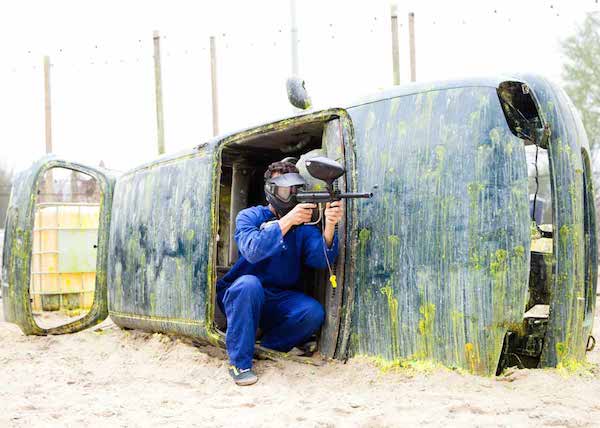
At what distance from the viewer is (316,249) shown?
4.43 m

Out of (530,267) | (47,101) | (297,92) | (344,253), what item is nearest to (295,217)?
(344,253)

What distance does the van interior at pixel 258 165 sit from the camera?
4676 millimetres

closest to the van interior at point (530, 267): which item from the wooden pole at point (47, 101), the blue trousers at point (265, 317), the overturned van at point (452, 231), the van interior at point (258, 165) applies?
the overturned van at point (452, 231)

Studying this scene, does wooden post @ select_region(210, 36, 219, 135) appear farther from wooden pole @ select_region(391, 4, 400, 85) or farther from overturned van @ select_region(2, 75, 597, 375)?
overturned van @ select_region(2, 75, 597, 375)

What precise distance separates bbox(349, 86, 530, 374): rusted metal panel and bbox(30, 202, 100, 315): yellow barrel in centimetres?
604

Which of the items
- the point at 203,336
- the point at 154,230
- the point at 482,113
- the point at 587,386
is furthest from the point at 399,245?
the point at 154,230

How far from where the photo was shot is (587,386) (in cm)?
362

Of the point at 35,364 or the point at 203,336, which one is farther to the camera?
the point at 35,364

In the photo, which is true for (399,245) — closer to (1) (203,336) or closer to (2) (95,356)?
(1) (203,336)

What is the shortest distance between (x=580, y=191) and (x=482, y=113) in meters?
0.72

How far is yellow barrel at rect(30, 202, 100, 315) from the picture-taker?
368 inches

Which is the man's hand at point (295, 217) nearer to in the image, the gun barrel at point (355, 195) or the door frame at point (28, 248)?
the gun barrel at point (355, 195)

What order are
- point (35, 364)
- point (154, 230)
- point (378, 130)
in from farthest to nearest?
1. point (154, 230)
2. point (35, 364)
3. point (378, 130)

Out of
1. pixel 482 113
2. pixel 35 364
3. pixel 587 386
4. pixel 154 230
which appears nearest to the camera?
pixel 587 386
